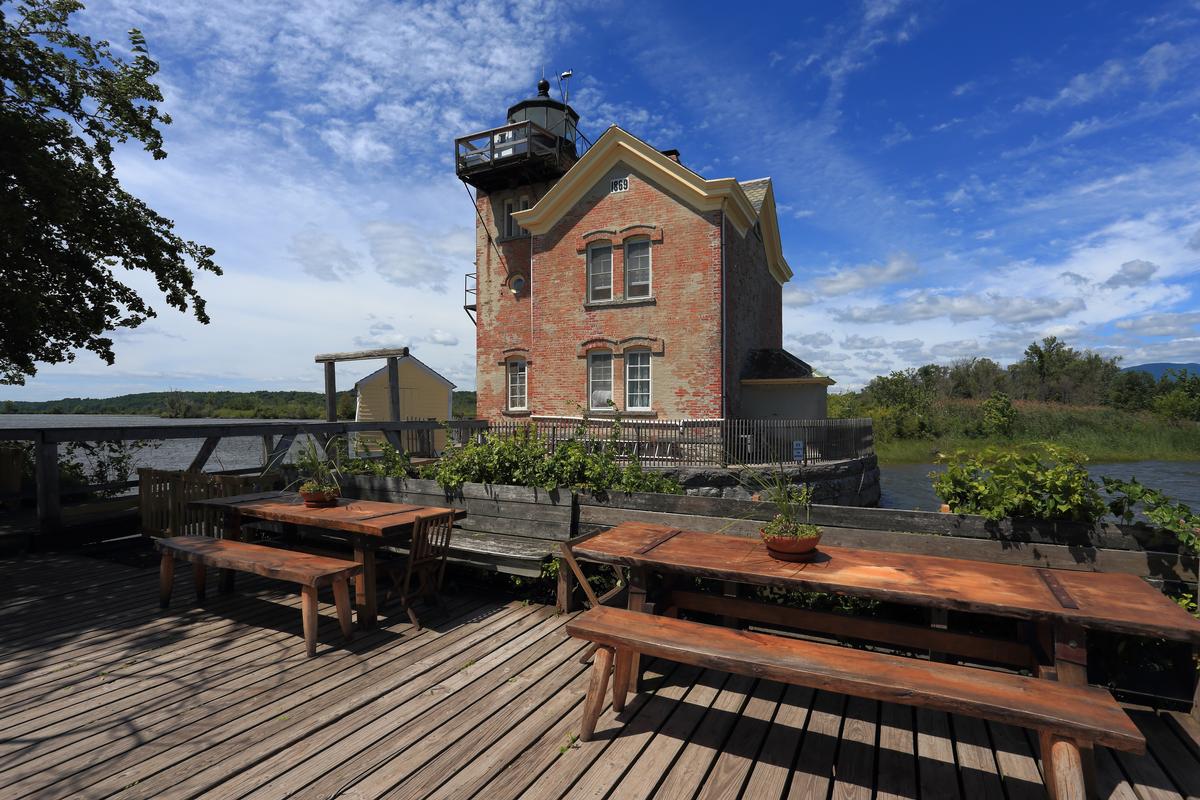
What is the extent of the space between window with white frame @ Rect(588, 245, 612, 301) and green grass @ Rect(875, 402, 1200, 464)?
19722 millimetres

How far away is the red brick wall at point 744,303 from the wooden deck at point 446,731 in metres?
12.9

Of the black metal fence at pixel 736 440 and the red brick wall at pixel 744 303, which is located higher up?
the red brick wall at pixel 744 303

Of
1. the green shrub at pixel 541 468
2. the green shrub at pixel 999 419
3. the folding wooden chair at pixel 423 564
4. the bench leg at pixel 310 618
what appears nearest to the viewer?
the bench leg at pixel 310 618

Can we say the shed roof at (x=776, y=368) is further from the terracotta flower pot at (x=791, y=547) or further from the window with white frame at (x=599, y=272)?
the terracotta flower pot at (x=791, y=547)

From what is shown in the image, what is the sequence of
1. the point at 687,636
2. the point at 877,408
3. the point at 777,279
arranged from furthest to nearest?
the point at 877,408
the point at 777,279
the point at 687,636

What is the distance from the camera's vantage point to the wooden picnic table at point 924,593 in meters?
2.61

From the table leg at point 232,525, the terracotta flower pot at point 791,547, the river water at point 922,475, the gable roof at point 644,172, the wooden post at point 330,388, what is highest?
the gable roof at point 644,172

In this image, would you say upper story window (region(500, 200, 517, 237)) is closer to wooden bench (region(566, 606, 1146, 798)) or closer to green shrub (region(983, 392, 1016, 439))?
wooden bench (region(566, 606, 1146, 798))

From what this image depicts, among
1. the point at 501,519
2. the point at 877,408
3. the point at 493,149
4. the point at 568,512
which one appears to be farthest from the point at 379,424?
the point at 877,408

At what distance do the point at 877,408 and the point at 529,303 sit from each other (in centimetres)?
2653

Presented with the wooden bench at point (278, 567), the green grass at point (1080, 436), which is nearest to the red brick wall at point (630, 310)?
the wooden bench at point (278, 567)

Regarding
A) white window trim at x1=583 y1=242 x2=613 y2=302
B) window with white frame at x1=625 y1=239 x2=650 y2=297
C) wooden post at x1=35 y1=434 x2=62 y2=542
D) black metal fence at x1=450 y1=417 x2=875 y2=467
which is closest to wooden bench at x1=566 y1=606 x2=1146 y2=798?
wooden post at x1=35 y1=434 x2=62 y2=542

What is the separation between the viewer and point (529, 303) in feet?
62.3

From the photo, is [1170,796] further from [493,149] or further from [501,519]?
[493,149]
